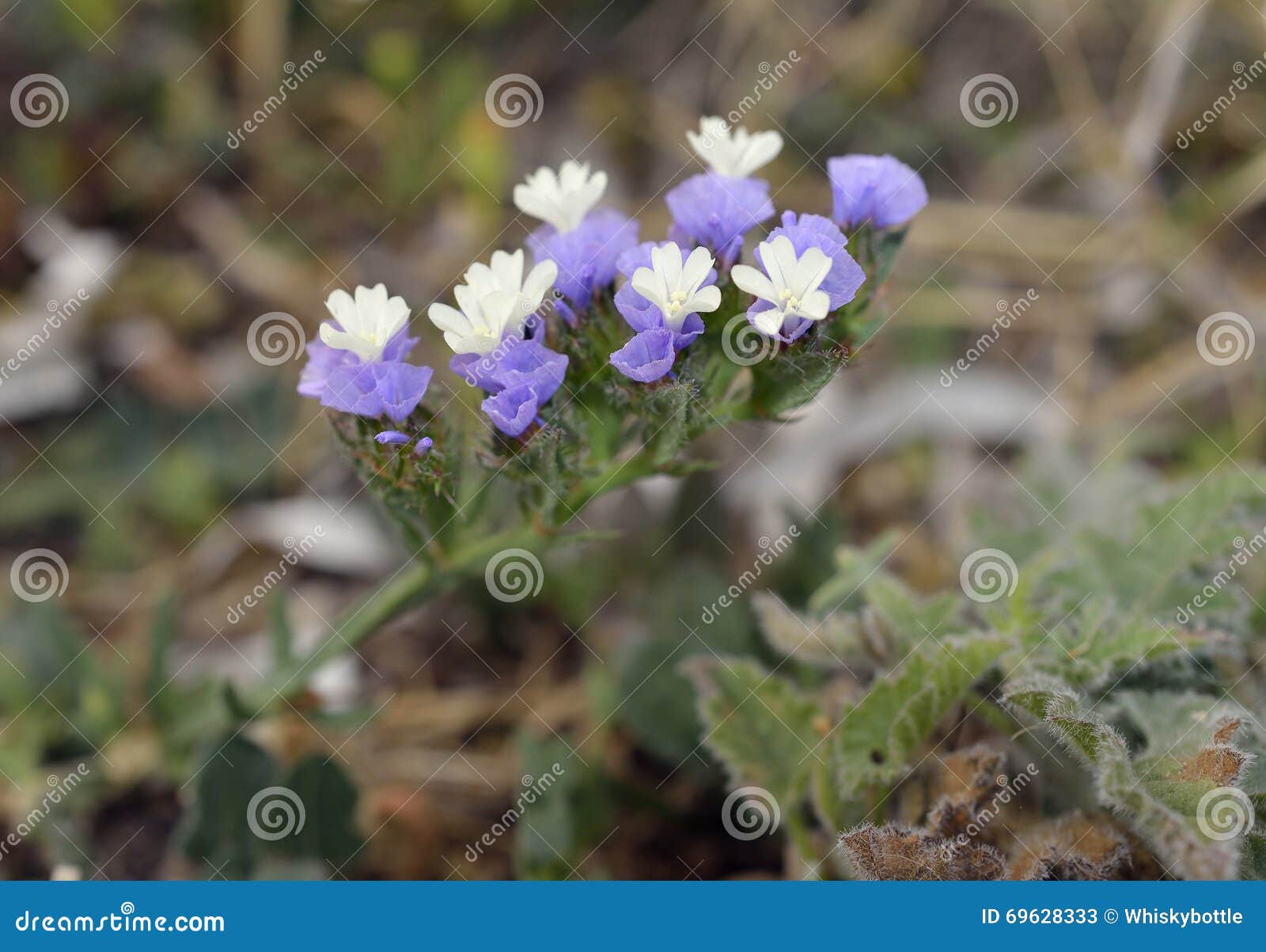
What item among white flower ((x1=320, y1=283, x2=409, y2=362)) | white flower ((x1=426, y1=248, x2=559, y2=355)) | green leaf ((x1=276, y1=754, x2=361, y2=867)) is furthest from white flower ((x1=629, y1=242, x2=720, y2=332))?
green leaf ((x1=276, y1=754, x2=361, y2=867))

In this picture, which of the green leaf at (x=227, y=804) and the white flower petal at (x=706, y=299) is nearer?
the white flower petal at (x=706, y=299)

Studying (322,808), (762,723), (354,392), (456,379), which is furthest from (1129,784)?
(456,379)

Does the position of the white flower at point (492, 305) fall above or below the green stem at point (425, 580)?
above

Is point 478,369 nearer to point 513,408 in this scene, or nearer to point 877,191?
point 513,408

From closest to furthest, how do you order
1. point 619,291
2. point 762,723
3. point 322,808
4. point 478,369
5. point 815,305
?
point 815,305 → point 478,369 → point 619,291 → point 762,723 → point 322,808

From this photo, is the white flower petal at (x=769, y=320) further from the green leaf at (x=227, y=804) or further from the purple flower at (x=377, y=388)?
the green leaf at (x=227, y=804)

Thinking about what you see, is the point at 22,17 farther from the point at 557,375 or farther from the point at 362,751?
the point at 557,375

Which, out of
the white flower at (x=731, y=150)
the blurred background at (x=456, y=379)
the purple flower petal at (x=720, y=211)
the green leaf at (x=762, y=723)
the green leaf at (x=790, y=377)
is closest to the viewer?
the green leaf at (x=790, y=377)

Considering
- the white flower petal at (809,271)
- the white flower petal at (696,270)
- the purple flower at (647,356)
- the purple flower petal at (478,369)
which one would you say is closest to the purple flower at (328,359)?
the purple flower petal at (478,369)

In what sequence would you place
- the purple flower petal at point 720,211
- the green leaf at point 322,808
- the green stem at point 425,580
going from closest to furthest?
the purple flower petal at point 720,211 < the green stem at point 425,580 < the green leaf at point 322,808
